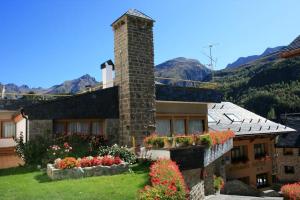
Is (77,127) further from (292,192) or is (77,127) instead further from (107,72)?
(292,192)

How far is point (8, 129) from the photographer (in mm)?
23125

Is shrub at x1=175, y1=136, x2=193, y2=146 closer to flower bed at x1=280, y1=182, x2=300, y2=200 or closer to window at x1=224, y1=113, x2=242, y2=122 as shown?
flower bed at x1=280, y1=182, x2=300, y2=200

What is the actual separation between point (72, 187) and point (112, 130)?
766 centimetres

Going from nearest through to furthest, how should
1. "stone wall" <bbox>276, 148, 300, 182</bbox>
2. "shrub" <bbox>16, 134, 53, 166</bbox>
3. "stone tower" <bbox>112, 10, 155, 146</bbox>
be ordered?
"shrub" <bbox>16, 134, 53, 166</bbox> → "stone tower" <bbox>112, 10, 155, 146</bbox> → "stone wall" <bbox>276, 148, 300, 182</bbox>

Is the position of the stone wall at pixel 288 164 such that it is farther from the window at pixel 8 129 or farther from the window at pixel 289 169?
the window at pixel 8 129

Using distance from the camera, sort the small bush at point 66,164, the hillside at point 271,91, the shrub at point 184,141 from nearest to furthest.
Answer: the small bush at point 66,164, the shrub at point 184,141, the hillside at point 271,91

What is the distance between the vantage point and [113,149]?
1716cm

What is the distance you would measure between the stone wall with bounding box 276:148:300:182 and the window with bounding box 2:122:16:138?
2937 cm

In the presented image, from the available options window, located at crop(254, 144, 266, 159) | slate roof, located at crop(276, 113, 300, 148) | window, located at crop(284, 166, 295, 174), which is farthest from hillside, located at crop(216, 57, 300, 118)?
window, located at crop(254, 144, 266, 159)

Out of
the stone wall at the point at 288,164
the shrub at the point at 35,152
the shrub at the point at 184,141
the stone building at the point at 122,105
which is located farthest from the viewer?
the stone wall at the point at 288,164

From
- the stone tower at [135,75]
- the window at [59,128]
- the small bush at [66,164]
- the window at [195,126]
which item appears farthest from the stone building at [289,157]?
the small bush at [66,164]

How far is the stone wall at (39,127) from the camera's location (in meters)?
18.4

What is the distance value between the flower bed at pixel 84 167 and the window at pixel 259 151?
65.8 feet

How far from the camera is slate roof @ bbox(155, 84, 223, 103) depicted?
21.6 m
